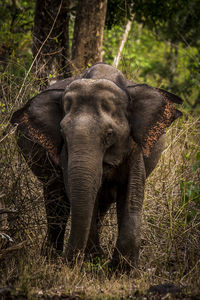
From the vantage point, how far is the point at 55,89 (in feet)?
20.0

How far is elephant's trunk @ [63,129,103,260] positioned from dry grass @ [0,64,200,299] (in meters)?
0.29

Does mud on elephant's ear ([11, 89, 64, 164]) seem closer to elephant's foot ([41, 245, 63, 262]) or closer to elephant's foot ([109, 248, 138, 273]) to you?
elephant's foot ([41, 245, 63, 262])

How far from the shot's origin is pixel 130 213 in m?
5.91

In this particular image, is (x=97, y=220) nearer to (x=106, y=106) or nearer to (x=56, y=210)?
(x=56, y=210)

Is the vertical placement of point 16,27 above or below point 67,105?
below

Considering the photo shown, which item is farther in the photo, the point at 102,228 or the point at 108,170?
the point at 102,228

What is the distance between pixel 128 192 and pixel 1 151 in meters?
1.47

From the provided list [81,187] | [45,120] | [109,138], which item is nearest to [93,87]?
[109,138]

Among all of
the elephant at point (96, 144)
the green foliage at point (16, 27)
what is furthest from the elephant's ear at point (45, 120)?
the green foliage at point (16, 27)

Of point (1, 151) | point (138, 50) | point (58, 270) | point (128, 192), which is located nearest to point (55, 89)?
point (1, 151)

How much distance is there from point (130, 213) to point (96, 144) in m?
1.09

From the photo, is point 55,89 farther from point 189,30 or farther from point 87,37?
point 189,30

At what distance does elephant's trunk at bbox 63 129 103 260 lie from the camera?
16.4 feet

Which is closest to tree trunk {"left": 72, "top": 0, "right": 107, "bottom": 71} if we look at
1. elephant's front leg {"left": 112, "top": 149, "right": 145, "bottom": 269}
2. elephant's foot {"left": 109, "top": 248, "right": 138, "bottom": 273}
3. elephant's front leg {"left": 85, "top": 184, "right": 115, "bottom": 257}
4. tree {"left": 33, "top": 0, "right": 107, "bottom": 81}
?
tree {"left": 33, "top": 0, "right": 107, "bottom": 81}
